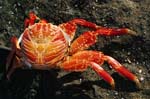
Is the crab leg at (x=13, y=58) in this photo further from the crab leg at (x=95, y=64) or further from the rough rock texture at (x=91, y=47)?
the crab leg at (x=95, y=64)

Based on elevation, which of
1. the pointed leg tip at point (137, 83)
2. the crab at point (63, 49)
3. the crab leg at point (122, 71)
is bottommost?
the pointed leg tip at point (137, 83)

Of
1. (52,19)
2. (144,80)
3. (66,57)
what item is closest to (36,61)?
(66,57)

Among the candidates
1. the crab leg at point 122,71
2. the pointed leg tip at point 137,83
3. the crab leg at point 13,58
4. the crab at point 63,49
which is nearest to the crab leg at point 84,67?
the crab at point 63,49

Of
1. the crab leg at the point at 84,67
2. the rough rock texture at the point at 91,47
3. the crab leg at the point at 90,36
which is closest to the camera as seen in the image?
the crab leg at the point at 84,67

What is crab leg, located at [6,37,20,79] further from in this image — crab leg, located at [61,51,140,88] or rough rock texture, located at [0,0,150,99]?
crab leg, located at [61,51,140,88]

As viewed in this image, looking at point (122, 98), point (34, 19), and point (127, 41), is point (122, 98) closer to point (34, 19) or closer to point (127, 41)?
point (127, 41)

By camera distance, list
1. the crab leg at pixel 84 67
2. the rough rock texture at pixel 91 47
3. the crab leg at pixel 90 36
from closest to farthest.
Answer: the crab leg at pixel 84 67 → the crab leg at pixel 90 36 → the rough rock texture at pixel 91 47

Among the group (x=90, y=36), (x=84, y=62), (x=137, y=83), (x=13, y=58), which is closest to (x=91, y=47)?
(x=90, y=36)
